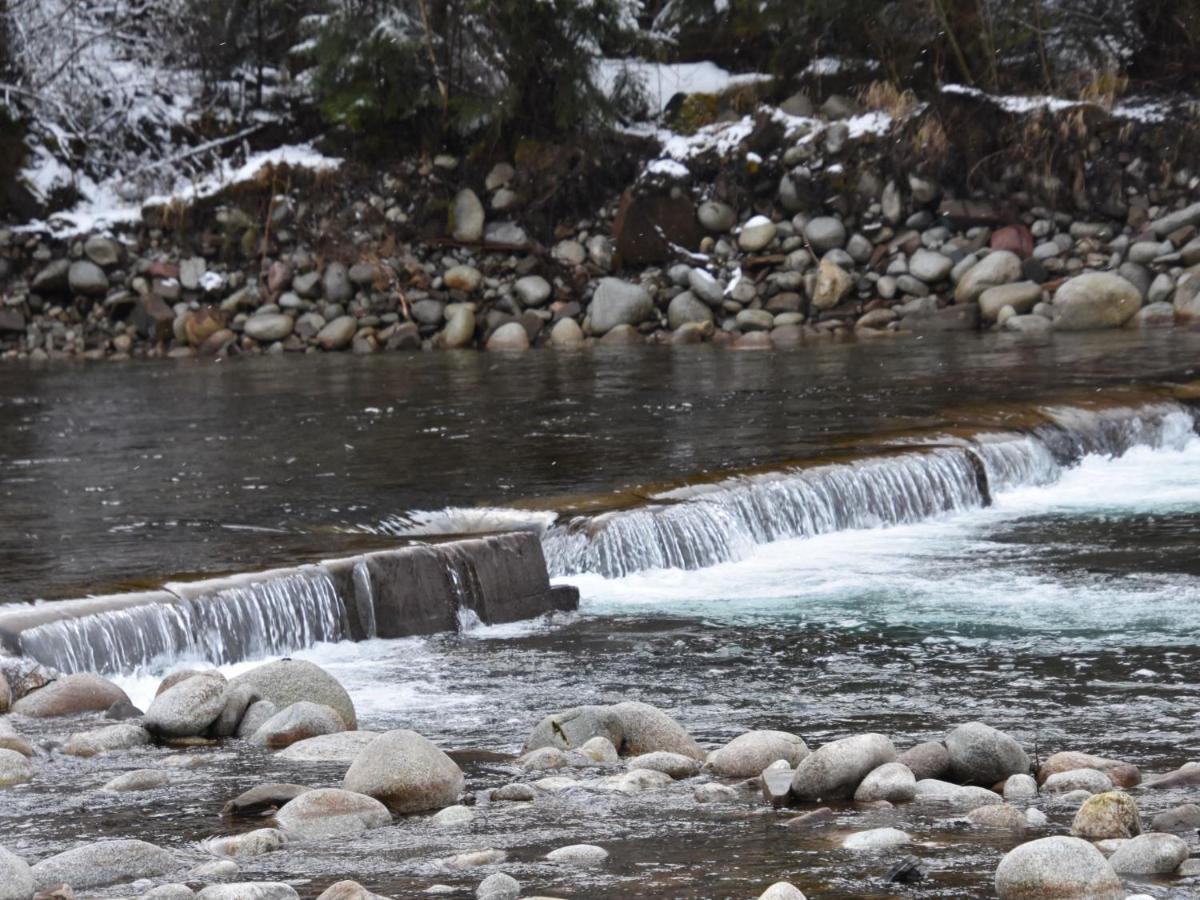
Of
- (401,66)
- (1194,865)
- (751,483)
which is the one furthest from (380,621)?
(401,66)

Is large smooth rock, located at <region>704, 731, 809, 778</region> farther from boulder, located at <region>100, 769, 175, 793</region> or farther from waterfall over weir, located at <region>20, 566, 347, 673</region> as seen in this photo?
waterfall over weir, located at <region>20, 566, 347, 673</region>

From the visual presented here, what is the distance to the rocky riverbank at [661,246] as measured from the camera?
23281 millimetres

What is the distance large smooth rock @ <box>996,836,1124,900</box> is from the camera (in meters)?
4.43

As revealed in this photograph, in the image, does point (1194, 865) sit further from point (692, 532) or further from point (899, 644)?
point (692, 532)

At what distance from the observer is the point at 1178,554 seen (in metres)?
10.2

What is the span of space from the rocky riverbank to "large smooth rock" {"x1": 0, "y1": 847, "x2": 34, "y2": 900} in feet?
59.4

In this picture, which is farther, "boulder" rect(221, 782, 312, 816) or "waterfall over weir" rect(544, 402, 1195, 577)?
"waterfall over weir" rect(544, 402, 1195, 577)

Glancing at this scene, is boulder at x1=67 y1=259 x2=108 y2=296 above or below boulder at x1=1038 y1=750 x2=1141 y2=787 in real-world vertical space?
above

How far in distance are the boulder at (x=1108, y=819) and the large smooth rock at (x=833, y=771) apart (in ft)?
2.56

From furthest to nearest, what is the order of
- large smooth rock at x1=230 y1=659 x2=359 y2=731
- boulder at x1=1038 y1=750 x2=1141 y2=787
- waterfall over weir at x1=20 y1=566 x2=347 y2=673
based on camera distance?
waterfall over weir at x1=20 y1=566 x2=347 y2=673
large smooth rock at x1=230 y1=659 x2=359 y2=731
boulder at x1=1038 y1=750 x2=1141 y2=787

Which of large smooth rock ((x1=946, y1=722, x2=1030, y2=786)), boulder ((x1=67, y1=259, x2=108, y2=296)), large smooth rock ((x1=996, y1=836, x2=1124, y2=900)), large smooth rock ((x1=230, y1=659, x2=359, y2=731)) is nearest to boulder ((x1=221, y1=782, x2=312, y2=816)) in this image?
large smooth rock ((x1=230, y1=659, x2=359, y2=731))

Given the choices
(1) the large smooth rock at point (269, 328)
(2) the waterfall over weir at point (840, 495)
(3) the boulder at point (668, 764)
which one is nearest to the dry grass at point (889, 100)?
(1) the large smooth rock at point (269, 328)

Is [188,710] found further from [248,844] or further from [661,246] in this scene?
[661,246]

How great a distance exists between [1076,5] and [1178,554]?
16535mm
